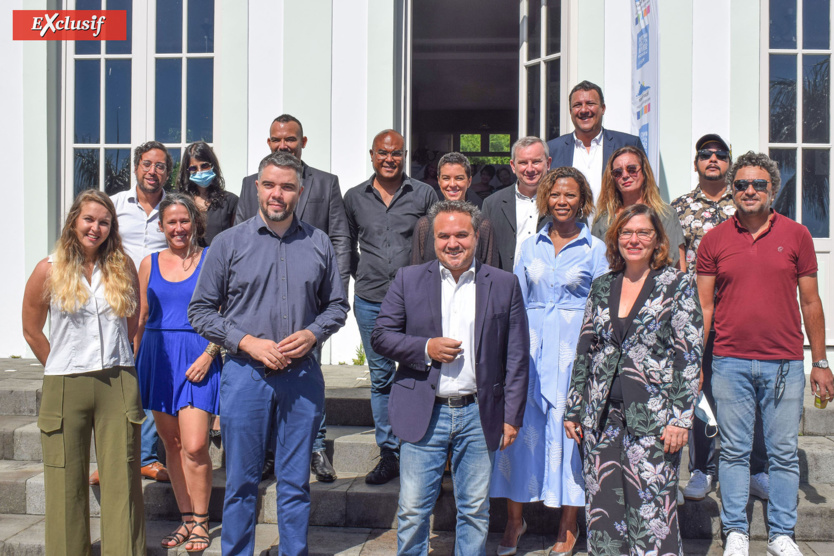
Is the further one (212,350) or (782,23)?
(782,23)

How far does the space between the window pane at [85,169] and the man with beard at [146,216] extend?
2.79 m

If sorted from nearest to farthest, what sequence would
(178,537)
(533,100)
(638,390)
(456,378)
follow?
1. (638,390)
2. (456,378)
3. (178,537)
4. (533,100)

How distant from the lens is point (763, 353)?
3.44m

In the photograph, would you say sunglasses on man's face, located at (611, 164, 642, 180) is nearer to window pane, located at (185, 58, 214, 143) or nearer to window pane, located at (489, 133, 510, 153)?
window pane, located at (185, 58, 214, 143)

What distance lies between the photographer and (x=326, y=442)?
14.3 feet

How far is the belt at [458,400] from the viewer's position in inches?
121

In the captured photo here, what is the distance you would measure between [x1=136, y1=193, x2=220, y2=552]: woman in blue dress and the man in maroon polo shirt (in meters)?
2.52

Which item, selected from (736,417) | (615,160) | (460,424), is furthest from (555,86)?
(460,424)

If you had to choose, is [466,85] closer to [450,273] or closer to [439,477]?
[450,273]

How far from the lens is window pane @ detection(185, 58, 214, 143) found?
643 cm

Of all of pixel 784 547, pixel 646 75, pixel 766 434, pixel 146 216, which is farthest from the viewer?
pixel 646 75

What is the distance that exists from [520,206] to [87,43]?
15.6 ft

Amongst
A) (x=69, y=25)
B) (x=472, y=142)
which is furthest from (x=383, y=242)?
(x=472, y=142)

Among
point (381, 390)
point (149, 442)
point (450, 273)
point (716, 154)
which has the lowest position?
point (149, 442)
